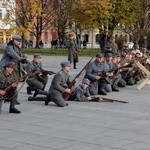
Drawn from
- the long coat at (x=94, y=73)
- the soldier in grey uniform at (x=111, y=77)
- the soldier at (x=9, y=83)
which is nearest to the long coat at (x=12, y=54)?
the soldier at (x=9, y=83)

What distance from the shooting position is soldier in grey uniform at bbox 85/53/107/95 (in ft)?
50.0

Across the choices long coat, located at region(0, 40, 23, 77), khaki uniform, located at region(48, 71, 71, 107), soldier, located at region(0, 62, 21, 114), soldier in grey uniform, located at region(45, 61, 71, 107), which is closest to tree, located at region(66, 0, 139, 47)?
long coat, located at region(0, 40, 23, 77)

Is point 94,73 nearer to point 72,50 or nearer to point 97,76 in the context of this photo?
point 97,76

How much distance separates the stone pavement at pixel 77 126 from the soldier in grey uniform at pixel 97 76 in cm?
154

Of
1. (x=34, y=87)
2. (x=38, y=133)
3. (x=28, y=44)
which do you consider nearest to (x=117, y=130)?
(x=38, y=133)

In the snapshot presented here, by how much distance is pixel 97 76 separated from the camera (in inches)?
601

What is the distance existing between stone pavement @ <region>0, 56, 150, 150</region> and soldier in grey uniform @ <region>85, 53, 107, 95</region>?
154 cm

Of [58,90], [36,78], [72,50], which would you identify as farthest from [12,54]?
[72,50]

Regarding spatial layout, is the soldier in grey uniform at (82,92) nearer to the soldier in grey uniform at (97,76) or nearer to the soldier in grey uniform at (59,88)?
the soldier in grey uniform at (59,88)

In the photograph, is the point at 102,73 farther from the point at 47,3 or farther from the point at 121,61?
the point at 47,3

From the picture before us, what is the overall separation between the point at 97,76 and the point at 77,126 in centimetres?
517

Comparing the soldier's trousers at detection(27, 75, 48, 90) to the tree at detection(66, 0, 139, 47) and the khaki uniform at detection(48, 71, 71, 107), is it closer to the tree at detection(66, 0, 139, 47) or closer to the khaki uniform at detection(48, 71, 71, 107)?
the khaki uniform at detection(48, 71, 71, 107)

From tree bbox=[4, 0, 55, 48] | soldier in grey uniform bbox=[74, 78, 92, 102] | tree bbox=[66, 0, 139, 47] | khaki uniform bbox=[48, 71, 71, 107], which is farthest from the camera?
tree bbox=[4, 0, 55, 48]

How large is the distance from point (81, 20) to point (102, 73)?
3510 centimetres
